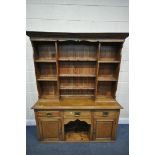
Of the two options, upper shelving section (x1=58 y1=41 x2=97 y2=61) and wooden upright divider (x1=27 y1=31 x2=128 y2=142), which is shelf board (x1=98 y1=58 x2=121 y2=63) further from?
upper shelving section (x1=58 y1=41 x2=97 y2=61)

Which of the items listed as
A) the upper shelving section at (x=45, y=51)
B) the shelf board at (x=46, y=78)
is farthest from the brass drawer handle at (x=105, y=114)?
the upper shelving section at (x=45, y=51)

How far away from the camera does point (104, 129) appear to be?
2.68 metres

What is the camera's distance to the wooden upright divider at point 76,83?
8.42ft

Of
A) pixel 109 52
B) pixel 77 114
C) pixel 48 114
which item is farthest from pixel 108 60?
pixel 48 114

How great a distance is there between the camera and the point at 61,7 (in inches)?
112

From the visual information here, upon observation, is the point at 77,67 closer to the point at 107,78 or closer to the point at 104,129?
the point at 107,78

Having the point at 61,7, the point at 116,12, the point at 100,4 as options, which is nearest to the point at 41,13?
the point at 61,7

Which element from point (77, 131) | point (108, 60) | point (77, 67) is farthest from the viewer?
point (77, 131)

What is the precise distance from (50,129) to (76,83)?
95 cm

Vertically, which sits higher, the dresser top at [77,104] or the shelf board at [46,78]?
the shelf board at [46,78]

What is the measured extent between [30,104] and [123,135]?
6.56 ft

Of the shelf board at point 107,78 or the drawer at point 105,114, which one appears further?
Answer: the shelf board at point 107,78

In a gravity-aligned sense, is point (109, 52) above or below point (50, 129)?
above

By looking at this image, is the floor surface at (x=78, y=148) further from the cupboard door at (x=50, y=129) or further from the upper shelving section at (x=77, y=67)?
the upper shelving section at (x=77, y=67)
